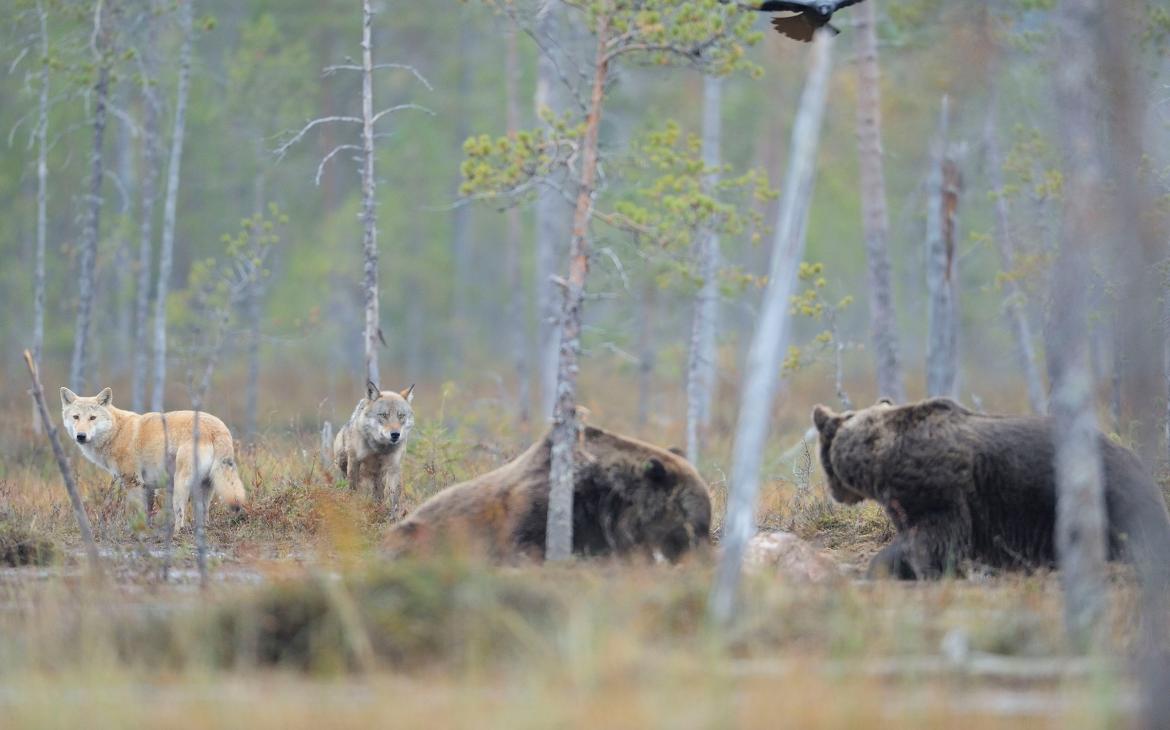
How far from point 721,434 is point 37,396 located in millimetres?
15388

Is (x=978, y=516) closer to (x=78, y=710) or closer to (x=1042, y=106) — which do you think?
(x=78, y=710)

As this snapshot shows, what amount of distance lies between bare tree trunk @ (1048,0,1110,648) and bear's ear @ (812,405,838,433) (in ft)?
11.3

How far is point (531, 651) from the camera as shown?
6273 millimetres

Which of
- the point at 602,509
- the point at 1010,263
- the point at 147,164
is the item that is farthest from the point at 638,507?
the point at 147,164

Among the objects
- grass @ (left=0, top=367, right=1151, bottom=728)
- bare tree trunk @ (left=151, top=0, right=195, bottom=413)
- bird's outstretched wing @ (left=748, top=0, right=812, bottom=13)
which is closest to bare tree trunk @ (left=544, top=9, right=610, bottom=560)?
grass @ (left=0, top=367, right=1151, bottom=728)

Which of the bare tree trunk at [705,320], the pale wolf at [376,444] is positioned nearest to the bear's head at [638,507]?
the pale wolf at [376,444]

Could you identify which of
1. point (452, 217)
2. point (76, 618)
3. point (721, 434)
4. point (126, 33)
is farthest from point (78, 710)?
point (452, 217)

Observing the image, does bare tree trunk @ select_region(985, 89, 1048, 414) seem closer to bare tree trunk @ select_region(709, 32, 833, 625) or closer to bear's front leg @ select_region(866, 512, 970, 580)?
bear's front leg @ select_region(866, 512, 970, 580)

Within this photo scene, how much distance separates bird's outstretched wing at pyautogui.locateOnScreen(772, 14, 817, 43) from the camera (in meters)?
10.2

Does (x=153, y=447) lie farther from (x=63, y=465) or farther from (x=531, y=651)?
(x=531, y=651)

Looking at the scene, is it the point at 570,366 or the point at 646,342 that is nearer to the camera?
the point at 570,366

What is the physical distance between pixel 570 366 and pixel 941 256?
37.1 feet

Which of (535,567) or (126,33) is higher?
(126,33)

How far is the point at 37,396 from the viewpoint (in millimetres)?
8422
